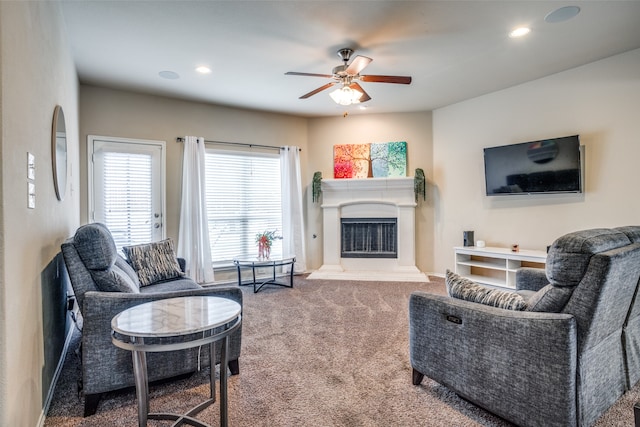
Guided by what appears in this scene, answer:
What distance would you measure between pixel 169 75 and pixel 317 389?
3.86m

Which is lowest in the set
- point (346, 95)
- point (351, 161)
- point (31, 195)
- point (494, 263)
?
point (494, 263)

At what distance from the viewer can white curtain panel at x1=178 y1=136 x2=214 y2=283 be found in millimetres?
4910

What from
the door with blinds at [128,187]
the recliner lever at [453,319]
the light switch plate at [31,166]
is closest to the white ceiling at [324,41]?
the door with blinds at [128,187]

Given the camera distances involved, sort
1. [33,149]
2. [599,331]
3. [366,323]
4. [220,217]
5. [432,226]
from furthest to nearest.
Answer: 1. [432,226]
2. [220,217]
3. [366,323]
4. [33,149]
5. [599,331]

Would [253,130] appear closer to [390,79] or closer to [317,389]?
[390,79]

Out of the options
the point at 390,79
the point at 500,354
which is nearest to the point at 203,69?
the point at 390,79

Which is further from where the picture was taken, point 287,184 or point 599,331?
point 287,184

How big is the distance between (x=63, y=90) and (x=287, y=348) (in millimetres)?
2897

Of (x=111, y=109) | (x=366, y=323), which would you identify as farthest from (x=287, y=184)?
(x=366, y=323)

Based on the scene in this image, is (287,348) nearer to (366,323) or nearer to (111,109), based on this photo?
(366,323)

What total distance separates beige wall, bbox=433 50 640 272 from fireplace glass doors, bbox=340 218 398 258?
2.41 feet

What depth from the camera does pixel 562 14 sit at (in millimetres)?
2908

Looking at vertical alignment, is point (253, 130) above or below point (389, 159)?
above

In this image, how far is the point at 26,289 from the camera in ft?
5.35
